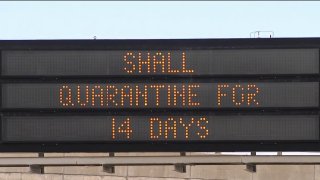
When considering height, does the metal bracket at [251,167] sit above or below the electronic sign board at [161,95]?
below

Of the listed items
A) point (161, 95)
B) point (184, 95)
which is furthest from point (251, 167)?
point (161, 95)

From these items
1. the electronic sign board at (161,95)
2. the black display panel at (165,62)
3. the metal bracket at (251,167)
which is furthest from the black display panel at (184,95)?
the metal bracket at (251,167)

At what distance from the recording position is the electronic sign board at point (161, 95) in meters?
18.4

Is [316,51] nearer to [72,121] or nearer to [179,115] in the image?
[179,115]

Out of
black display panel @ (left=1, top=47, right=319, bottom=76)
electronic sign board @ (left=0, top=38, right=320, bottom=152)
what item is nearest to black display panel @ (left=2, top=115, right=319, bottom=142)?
electronic sign board @ (left=0, top=38, right=320, bottom=152)

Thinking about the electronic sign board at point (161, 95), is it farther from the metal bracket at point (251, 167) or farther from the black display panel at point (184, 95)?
the metal bracket at point (251, 167)

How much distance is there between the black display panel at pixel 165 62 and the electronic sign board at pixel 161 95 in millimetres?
24

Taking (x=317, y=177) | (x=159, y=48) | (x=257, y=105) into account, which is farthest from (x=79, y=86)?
(x=317, y=177)

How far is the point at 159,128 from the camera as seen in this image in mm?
18438

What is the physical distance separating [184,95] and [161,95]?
1.83 ft

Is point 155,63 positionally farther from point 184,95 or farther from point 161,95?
point 184,95

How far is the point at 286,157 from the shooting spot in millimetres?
18906

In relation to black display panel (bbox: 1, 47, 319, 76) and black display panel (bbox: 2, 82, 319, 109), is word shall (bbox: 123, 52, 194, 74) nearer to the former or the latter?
black display panel (bbox: 1, 47, 319, 76)

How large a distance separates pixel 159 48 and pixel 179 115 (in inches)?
66.5
